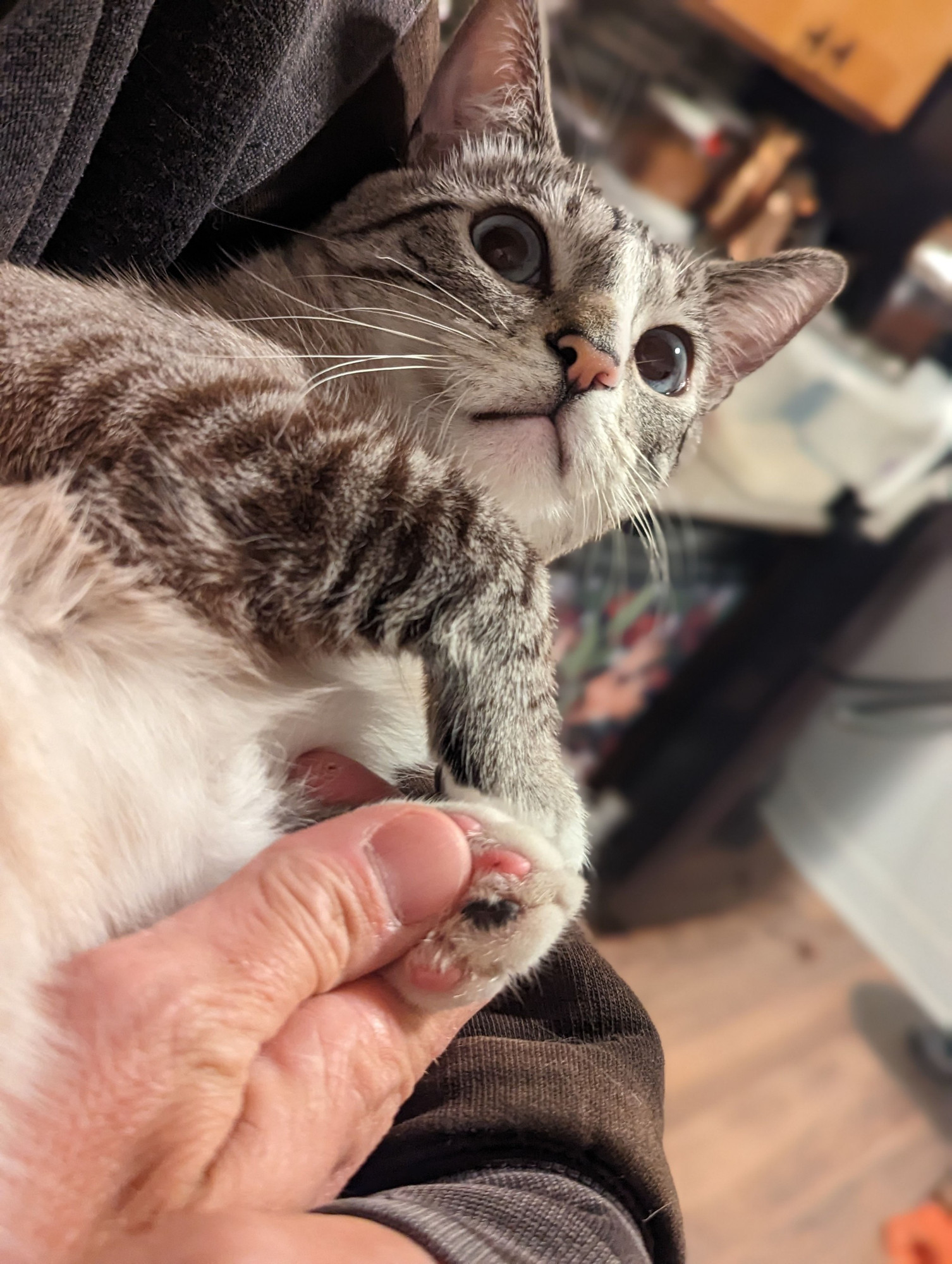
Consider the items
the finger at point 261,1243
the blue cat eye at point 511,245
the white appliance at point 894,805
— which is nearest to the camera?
the finger at point 261,1243

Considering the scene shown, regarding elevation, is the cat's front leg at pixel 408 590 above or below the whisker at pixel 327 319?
below

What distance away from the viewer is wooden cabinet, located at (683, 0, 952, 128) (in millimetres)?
2188

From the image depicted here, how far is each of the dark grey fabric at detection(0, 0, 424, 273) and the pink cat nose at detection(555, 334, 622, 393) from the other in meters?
0.35

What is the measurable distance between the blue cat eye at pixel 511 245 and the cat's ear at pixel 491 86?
0.73 ft

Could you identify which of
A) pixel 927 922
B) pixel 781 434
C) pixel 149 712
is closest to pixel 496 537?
pixel 149 712

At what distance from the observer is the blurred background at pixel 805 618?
83.4 inches

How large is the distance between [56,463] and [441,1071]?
25.1 inches

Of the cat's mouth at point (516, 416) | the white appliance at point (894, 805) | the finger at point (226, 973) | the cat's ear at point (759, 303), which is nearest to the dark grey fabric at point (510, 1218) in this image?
the finger at point (226, 973)

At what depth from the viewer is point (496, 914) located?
65 cm

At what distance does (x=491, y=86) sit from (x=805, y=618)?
180 centimetres

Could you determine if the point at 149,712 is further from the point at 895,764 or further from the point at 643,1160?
the point at 895,764

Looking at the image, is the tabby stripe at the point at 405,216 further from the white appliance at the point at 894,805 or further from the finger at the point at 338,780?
the white appliance at the point at 894,805

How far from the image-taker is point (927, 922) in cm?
254

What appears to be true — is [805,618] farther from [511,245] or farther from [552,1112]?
[552,1112]
